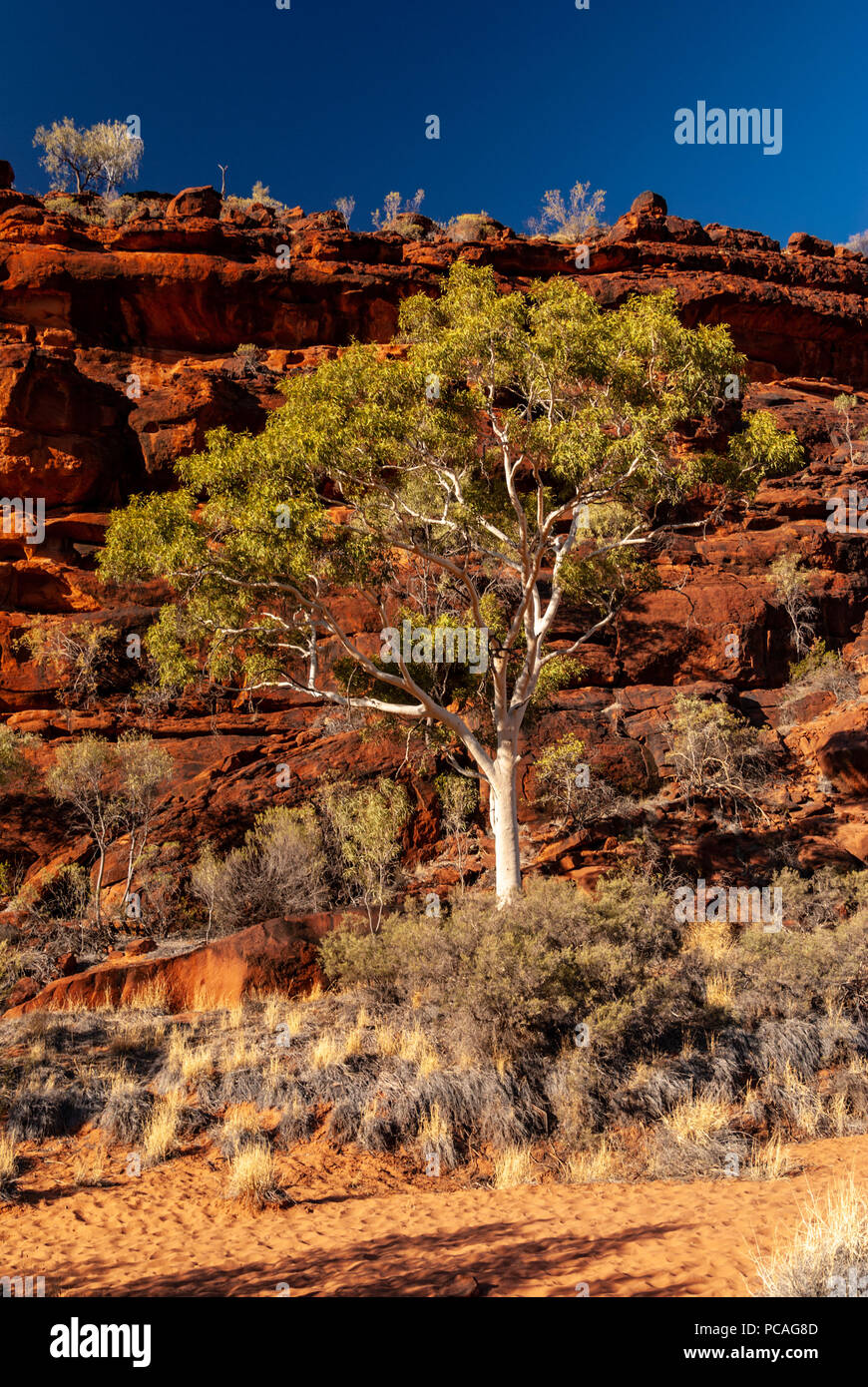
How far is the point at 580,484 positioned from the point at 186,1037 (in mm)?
9602

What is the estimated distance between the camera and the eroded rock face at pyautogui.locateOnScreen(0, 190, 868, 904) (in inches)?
704

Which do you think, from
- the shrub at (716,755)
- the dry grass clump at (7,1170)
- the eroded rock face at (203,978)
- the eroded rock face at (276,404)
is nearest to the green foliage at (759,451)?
the shrub at (716,755)

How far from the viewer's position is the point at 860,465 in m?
32.1

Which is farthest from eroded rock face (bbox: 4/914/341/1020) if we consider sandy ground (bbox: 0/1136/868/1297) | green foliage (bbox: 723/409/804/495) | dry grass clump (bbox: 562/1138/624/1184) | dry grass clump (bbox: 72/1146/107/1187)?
green foliage (bbox: 723/409/804/495)

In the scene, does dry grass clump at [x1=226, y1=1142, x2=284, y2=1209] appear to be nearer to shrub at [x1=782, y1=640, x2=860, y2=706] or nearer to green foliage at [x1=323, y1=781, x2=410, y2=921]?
green foliage at [x1=323, y1=781, x2=410, y2=921]

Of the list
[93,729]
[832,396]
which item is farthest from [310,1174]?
[832,396]

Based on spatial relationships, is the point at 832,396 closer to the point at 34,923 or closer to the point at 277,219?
the point at 277,219

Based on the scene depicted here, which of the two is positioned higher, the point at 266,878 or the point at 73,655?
the point at 73,655

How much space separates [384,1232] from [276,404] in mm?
28504

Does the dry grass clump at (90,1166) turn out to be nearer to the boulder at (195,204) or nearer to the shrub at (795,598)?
the shrub at (795,598)

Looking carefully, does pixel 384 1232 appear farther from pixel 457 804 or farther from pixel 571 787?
pixel 571 787

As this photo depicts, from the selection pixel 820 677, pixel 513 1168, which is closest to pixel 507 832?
pixel 513 1168

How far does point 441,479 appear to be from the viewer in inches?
545

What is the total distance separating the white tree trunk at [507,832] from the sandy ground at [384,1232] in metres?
5.09
